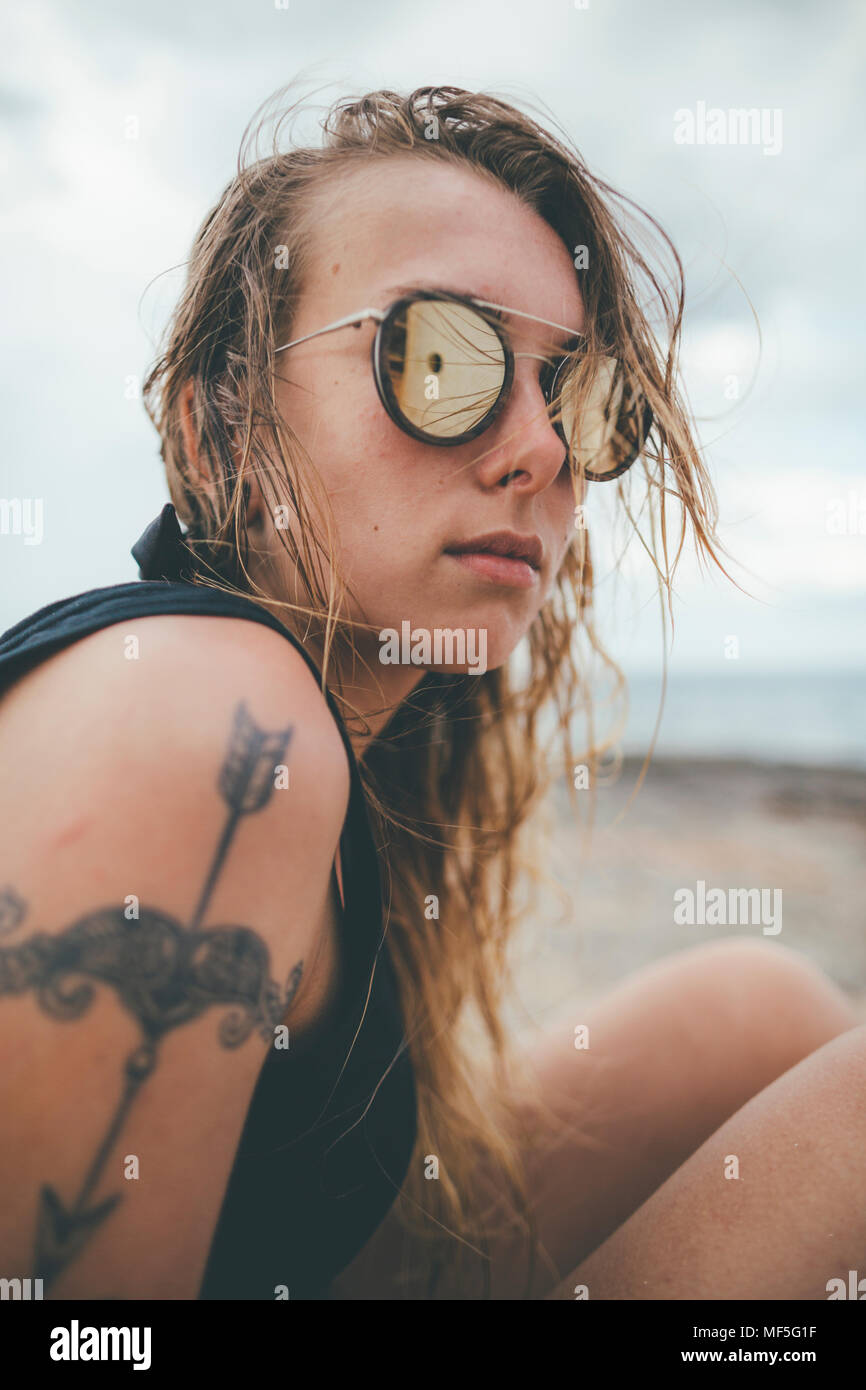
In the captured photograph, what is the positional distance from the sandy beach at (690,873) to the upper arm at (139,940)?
1.14 meters

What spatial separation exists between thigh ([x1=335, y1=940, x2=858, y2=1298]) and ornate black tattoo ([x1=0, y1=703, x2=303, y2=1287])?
946mm

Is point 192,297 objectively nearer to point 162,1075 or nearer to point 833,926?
point 162,1075

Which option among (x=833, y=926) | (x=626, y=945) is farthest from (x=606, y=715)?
(x=833, y=926)

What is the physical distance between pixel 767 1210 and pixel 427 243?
1492 mm

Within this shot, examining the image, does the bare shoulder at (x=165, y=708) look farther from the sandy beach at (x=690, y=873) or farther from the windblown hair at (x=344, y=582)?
the sandy beach at (x=690, y=873)

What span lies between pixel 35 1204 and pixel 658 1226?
0.88 metres

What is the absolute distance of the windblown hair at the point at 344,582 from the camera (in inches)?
50.2

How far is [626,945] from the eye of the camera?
5.07 m

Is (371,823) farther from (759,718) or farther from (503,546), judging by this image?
(759,718)

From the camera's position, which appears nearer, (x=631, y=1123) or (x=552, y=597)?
(x=631, y=1123)

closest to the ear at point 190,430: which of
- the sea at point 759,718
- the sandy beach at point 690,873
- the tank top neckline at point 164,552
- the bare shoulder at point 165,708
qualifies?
the tank top neckline at point 164,552

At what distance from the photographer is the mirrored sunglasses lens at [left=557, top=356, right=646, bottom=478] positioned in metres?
1.32

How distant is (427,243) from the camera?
1208 mm

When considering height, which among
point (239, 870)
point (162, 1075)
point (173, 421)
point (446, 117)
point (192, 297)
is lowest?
point (162, 1075)
